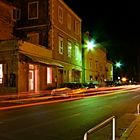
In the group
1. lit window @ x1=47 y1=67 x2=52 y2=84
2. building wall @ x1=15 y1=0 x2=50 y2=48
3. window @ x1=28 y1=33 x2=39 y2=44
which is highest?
building wall @ x1=15 y1=0 x2=50 y2=48

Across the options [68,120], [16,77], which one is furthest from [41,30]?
[68,120]

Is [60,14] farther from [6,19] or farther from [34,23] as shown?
[6,19]

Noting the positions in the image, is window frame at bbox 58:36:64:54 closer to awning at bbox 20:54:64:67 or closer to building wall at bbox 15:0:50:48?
awning at bbox 20:54:64:67

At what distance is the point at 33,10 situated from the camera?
4059cm

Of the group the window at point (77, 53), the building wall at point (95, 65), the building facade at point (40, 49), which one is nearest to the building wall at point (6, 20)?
the building facade at point (40, 49)

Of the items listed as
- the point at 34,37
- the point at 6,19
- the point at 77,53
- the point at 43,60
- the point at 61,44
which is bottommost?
the point at 43,60

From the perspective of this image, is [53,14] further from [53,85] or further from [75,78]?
[75,78]

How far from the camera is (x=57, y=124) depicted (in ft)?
45.5

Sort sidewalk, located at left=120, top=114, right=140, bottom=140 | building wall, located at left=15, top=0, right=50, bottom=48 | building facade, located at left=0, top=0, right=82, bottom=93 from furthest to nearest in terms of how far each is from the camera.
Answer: building wall, located at left=15, top=0, right=50, bottom=48 → building facade, located at left=0, top=0, right=82, bottom=93 → sidewalk, located at left=120, top=114, right=140, bottom=140

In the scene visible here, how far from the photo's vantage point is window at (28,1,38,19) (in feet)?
132

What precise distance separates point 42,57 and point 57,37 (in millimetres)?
5328

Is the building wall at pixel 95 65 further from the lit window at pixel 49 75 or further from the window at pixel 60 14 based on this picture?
the lit window at pixel 49 75

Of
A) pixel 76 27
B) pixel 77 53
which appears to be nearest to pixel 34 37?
pixel 76 27

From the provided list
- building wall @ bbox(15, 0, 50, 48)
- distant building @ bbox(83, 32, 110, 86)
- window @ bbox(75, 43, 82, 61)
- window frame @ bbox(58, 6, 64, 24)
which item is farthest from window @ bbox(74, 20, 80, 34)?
building wall @ bbox(15, 0, 50, 48)
